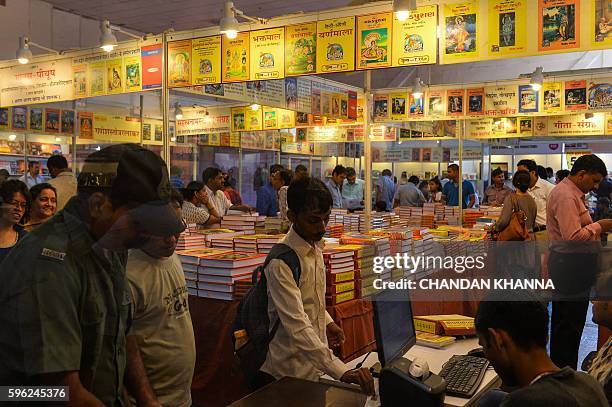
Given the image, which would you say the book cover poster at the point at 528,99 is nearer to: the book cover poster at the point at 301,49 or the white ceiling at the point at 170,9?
the white ceiling at the point at 170,9

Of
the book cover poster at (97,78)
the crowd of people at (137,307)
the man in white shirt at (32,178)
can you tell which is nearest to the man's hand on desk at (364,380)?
the crowd of people at (137,307)

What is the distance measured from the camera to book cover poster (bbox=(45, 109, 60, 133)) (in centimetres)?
801

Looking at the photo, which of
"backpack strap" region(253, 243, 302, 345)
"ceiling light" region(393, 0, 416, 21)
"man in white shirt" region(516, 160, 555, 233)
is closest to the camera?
"backpack strap" region(253, 243, 302, 345)

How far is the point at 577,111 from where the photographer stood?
297 inches

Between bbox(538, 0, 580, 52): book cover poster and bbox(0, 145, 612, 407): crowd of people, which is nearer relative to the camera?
bbox(0, 145, 612, 407): crowd of people

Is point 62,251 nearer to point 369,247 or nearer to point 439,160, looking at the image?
point 369,247

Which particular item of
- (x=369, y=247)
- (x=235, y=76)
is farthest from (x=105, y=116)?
(x=369, y=247)

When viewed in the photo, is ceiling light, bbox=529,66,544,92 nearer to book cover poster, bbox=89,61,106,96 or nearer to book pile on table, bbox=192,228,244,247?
book pile on table, bbox=192,228,244,247

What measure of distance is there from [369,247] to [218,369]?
1321 mm

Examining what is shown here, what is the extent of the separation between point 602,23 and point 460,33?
979 millimetres

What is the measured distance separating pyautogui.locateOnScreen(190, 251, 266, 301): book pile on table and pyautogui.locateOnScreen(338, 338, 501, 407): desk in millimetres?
1046

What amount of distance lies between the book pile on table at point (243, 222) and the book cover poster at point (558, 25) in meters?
2.92

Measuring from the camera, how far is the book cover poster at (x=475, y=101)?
7957 millimetres

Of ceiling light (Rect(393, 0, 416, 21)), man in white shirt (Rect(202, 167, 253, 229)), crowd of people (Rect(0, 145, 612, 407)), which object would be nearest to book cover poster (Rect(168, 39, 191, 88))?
man in white shirt (Rect(202, 167, 253, 229))
